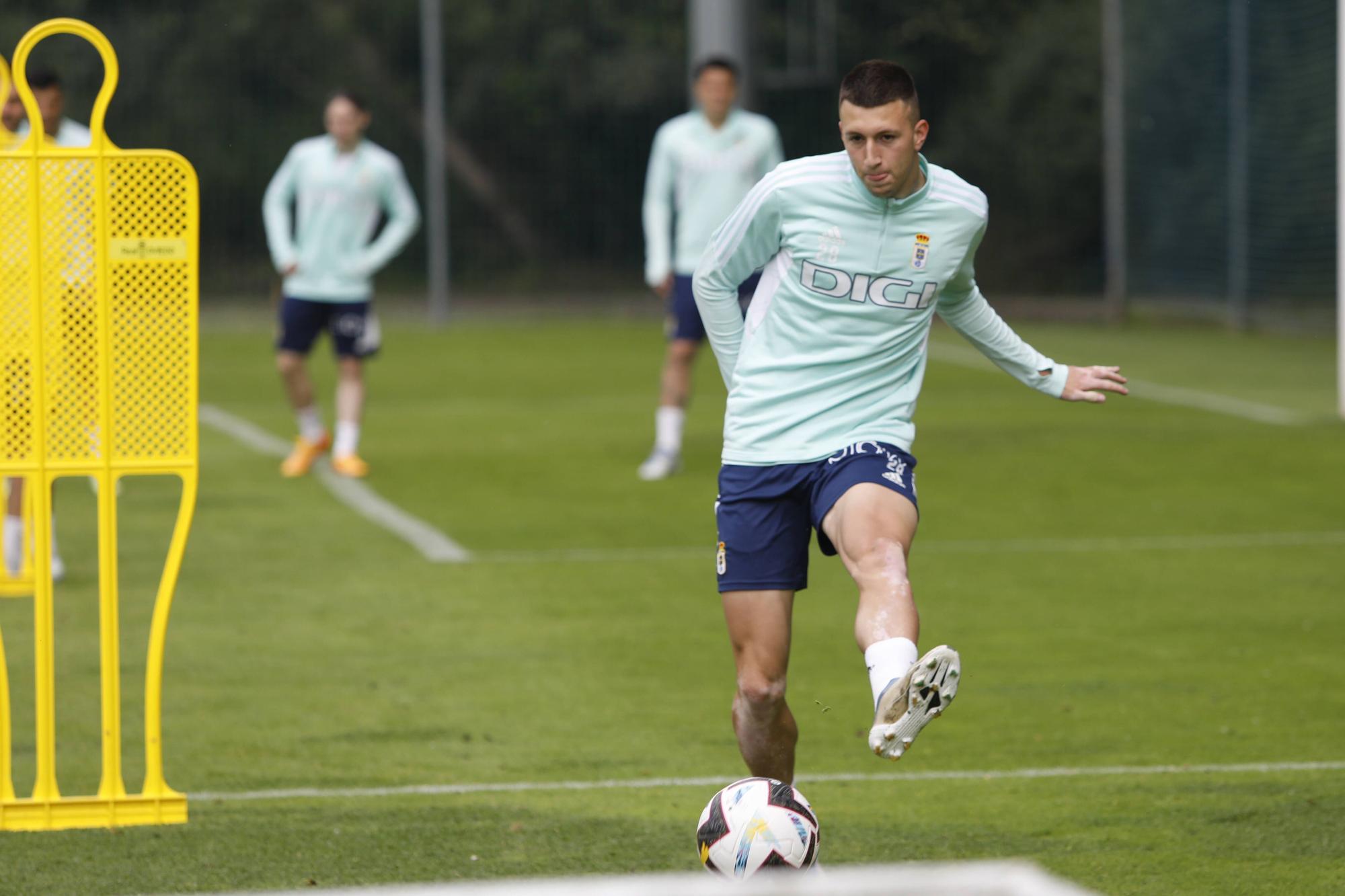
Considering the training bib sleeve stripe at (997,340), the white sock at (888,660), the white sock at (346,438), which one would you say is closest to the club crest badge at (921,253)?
the training bib sleeve stripe at (997,340)

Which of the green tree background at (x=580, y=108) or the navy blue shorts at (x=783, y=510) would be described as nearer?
the navy blue shorts at (x=783, y=510)

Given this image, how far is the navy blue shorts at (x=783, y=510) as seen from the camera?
16.2ft

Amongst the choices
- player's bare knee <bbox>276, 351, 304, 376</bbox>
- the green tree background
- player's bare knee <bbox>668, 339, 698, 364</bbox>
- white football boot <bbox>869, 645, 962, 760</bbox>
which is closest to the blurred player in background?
player's bare knee <bbox>276, 351, 304, 376</bbox>

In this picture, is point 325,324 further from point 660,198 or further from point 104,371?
point 104,371

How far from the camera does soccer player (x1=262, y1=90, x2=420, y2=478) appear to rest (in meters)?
12.4

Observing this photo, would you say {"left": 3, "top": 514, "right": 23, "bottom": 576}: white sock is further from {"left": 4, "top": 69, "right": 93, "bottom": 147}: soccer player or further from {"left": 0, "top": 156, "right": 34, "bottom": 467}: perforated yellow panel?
{"left": 0, "top": 156, "right": 34, "bottom": 467}: perforated yellow panel

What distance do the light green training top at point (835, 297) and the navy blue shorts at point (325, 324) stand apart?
7.53 metres

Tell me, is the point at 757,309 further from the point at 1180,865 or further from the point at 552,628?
the point at 552,628

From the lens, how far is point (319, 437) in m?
12.5

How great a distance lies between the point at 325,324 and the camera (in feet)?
40.9

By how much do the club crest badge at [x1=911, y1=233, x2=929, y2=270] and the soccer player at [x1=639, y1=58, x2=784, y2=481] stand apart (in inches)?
262

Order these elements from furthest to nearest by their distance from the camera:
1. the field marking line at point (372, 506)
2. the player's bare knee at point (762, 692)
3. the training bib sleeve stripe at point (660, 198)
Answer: the training bib sleeve stripe at point (660, 198), the field marking line at point (372, 506), the player's bare knee at point (762, 692)

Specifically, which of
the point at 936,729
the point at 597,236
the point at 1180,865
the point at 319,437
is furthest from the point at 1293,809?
the point at 597,236

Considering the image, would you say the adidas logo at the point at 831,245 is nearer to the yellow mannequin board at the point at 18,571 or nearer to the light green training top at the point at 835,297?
the light green training top at the point at 835,297
